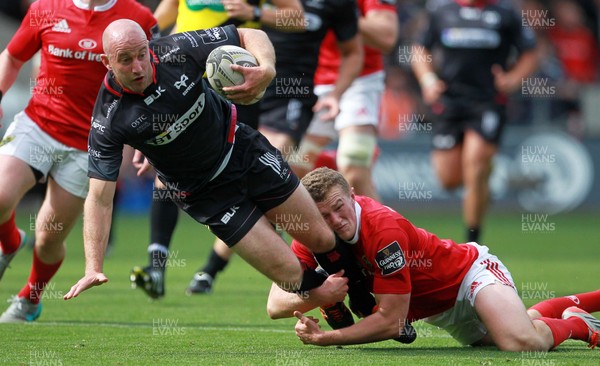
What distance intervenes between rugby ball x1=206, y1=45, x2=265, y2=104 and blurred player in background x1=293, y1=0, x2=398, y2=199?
13.3 feet

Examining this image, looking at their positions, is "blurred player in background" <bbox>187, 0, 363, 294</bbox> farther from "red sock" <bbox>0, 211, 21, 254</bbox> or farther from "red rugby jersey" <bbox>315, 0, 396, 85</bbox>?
"red sock" <bbox>0, 211, 21, 254</bbox>

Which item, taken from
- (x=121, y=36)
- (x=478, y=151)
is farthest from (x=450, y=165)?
(x=121, y=36)

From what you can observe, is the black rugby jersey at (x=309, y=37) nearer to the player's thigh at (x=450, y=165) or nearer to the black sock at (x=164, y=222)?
the black sock at (x=164, y=222)

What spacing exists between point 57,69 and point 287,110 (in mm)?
2356

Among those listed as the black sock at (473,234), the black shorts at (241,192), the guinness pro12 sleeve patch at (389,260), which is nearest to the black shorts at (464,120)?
the black sock at (473,234)

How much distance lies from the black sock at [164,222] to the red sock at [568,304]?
3.21 metres

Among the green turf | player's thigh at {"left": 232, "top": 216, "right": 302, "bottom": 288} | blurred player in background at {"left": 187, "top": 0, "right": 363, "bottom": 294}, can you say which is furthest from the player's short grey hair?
blurred player in background at {"left": 187, "top": 0, "right": 363, "bottom": 294}

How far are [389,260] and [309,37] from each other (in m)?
3.88

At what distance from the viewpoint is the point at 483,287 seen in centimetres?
620

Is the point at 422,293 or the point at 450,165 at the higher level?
the point at 422,293

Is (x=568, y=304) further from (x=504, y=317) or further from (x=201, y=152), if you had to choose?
(x=201, y=152)

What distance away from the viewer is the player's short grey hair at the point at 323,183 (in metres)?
6.18

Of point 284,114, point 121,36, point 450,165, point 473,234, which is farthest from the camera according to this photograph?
point 450,165

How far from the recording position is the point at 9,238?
773 centimetres
